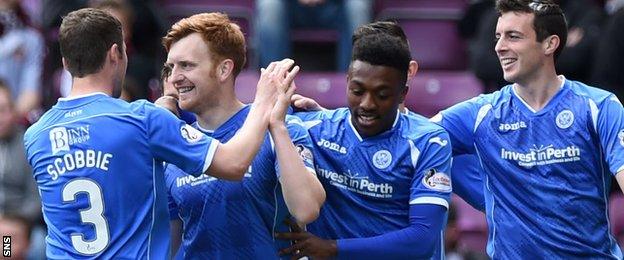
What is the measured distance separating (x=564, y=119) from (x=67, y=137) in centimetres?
249

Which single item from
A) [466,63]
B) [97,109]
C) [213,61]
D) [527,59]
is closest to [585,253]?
[527,59]

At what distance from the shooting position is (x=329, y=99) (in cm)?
1195

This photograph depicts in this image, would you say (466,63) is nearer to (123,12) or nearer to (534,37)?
(123,12)

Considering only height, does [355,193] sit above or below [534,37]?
below

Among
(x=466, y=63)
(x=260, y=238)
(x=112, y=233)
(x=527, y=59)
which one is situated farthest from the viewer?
(x=466, y=63)

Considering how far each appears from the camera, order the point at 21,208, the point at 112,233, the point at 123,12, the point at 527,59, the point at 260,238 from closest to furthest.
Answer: the point at 112,233 < the point at 260,238 < the point at 527,59 < the point at 21,208 < the point at 123,12

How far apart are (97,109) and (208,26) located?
0.78 metres

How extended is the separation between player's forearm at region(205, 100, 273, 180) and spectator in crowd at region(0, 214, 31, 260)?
3175mm

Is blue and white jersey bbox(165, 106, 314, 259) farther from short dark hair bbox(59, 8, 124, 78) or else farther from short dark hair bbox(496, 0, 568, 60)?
short dark hair bbox(496, 0, 568, 60)

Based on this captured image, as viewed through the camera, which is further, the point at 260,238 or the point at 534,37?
the point at 534,37

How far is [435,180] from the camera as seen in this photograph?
7.16 m

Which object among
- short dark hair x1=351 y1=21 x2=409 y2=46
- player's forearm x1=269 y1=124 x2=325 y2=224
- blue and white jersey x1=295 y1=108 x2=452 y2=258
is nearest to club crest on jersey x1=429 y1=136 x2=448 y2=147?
blue and white jersey x1=295 y1=108 x2=452 y2=258

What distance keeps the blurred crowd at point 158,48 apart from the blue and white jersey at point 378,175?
3.24 metres

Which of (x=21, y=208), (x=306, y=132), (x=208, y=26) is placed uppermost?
(x=208, y=26)
